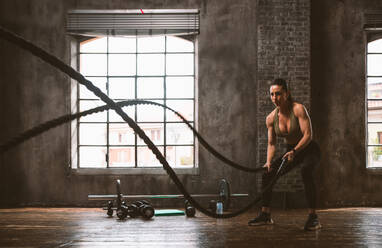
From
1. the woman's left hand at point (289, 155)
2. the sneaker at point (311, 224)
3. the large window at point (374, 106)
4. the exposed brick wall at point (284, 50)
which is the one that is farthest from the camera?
the large window at point (374, 106)

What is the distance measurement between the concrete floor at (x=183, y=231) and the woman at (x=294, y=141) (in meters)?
0.24

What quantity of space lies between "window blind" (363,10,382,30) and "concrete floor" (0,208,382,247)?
2.74 m

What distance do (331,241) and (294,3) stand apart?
365 centimetres

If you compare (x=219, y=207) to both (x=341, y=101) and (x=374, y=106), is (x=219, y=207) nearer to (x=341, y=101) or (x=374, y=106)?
(x=341, y=101)

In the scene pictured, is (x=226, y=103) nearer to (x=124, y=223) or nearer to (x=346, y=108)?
(x=346, y=108)

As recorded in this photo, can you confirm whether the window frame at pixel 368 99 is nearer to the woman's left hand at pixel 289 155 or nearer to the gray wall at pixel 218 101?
the gray wall at pixel 218 101

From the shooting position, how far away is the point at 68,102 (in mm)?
6047

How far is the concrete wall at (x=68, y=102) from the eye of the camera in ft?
19.6

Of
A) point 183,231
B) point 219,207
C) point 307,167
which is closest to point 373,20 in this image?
point 307,167

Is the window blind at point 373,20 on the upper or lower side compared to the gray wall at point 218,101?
upper

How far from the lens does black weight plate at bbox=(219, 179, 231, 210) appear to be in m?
5.32

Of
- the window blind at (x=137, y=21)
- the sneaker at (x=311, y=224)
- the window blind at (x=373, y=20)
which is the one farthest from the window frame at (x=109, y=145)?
the window blind at (x=373, y=20)

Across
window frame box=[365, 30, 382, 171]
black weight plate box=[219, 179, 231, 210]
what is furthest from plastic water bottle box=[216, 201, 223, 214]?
window frame box=[365, 30, 382, 171]

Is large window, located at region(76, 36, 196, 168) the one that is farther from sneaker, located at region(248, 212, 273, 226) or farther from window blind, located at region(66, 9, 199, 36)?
sneaker, located at region(248, 212, 273, 226)
